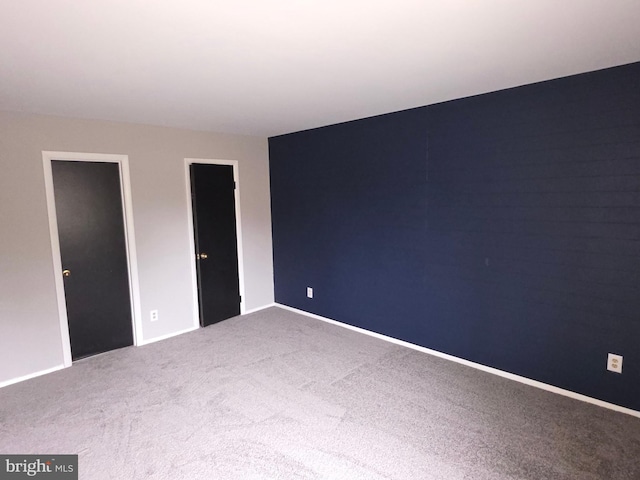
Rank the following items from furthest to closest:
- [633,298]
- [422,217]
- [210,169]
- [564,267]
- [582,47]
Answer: [210,169] → [422,217] → [564,267] → [633,298] → [582,47]

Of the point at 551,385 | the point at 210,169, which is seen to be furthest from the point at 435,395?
the point at 210,169

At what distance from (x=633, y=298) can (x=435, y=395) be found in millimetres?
1458

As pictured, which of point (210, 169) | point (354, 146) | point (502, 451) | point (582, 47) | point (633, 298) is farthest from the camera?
point (210, 169)

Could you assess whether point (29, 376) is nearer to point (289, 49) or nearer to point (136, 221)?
point (136, 221)

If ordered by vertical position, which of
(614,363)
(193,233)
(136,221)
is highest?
(136,221)

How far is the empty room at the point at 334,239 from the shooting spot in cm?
185

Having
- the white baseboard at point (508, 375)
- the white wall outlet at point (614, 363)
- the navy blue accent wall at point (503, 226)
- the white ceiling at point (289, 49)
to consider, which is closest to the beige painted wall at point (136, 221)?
the white ceiling at point (289, 49)

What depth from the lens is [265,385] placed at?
113 inches

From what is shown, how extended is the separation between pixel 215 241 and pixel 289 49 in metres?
2.80

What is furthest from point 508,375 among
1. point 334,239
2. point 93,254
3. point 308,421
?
point 93,254

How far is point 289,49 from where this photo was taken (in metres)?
1.88

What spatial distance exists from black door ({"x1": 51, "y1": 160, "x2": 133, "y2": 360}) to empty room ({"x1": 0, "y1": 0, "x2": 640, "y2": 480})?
0.02 metres

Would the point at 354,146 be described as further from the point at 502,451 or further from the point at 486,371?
the point at 502,451

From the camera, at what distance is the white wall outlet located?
2391 millimetres
